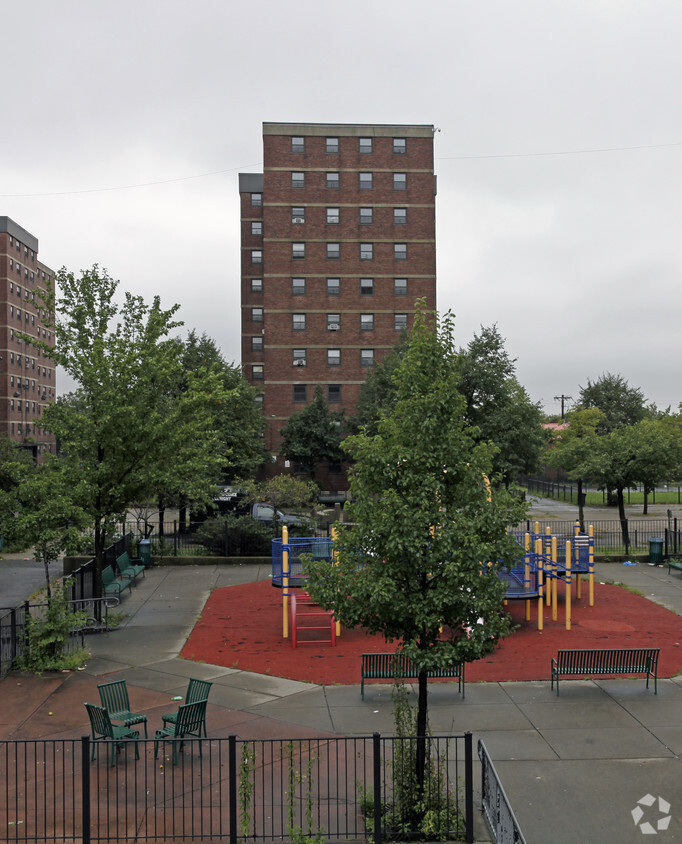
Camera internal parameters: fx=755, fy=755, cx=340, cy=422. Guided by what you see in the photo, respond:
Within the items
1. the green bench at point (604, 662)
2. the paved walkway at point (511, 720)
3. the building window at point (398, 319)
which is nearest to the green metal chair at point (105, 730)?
the paved walkway at point (511, 720)

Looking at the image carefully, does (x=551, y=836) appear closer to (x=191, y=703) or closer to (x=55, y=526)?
(x=191, y=703)

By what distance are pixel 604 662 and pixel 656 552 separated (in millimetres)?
15351

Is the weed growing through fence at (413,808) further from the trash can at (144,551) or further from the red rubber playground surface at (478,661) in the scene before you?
the trash can at (144,551)

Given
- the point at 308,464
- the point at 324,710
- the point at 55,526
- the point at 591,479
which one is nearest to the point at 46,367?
the point at 308,464

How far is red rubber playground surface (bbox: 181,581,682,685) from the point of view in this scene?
14.6m

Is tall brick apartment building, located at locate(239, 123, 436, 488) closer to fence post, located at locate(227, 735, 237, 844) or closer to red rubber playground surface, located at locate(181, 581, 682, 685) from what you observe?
red rubber playground surface, located at locate(181, 581, 682, 685)

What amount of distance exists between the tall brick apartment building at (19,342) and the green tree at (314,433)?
33786mm

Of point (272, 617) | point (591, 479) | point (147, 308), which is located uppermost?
point (147, 308)

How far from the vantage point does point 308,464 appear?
54156mm

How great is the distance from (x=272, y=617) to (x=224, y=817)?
36.2 ft

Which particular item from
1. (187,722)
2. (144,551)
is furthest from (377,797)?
(144,551)

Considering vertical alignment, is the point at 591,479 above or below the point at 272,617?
above

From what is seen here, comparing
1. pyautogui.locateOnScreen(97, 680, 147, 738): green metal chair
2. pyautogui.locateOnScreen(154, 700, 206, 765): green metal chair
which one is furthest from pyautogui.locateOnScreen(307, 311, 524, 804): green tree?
pyautogui.locateOnScreen(97, 680, 147, 738): green metal chair

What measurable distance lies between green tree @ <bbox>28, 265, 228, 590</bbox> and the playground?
3.70 metres
